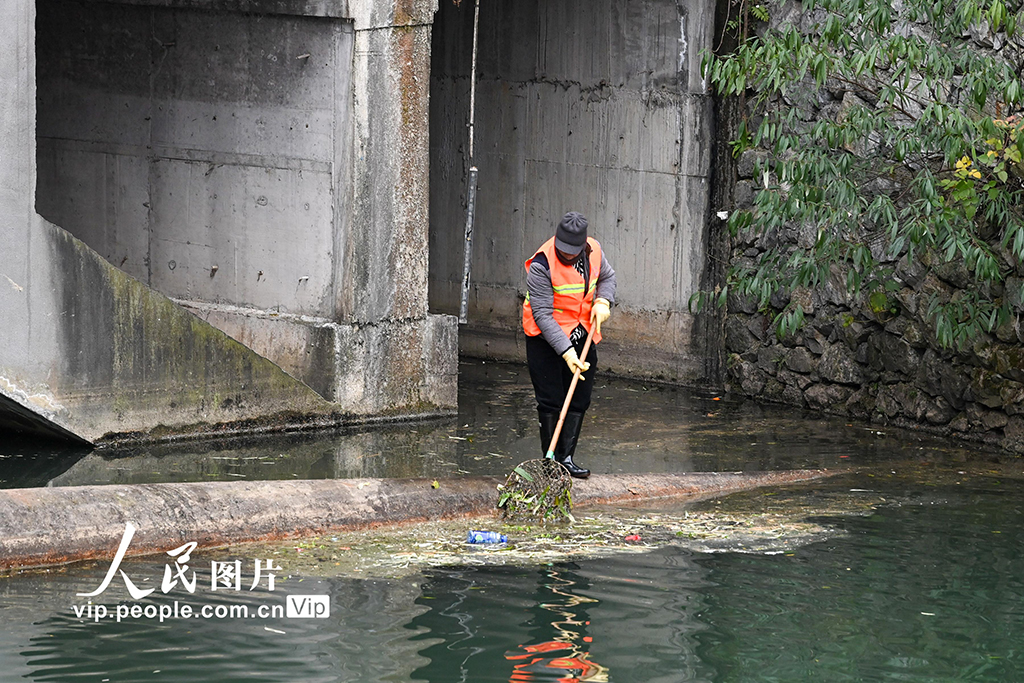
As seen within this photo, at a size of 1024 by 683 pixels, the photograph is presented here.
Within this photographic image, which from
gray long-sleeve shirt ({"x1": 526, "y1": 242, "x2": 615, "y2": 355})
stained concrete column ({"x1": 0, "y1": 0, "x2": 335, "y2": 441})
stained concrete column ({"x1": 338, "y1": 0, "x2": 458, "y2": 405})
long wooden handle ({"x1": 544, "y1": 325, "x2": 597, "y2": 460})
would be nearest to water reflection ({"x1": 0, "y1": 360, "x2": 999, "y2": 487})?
stained concrete column ({"x1": 0, "y1": 0, "x2": 335, "y2": 441})

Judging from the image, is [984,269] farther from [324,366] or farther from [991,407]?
[324,366]

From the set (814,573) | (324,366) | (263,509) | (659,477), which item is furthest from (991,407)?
(263,509)

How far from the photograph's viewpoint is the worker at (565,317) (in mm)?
8758

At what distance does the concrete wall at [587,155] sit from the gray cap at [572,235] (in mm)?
Result: 5120

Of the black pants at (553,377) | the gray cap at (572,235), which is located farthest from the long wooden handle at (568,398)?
the gray cap at (572,235)

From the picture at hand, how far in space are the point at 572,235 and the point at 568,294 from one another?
0.41 m

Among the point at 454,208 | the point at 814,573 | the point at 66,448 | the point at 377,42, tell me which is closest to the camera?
the point at 814,573

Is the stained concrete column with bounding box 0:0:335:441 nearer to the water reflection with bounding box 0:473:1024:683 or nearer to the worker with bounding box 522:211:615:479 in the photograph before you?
the worker with bounding box 522:211:615:479

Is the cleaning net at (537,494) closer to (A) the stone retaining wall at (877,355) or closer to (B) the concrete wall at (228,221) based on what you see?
(B) the concrete wall at (228,221)

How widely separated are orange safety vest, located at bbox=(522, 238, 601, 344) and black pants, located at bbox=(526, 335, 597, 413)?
0.42 ft

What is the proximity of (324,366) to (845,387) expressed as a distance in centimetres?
446

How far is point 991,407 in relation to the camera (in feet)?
36.5

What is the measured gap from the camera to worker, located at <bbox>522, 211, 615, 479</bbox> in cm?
876

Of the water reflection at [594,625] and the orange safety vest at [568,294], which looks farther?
the orange safety vest at [568,294]
